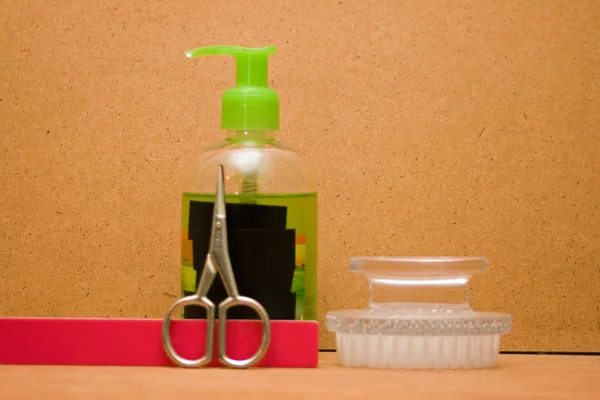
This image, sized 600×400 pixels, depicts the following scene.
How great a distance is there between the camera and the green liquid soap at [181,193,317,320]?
0.54 metres

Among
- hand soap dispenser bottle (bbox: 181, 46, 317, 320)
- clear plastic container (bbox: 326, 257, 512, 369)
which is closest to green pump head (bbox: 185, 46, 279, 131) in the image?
hand soap dispenser bottle (bbox: 181, 46, 317, 320)

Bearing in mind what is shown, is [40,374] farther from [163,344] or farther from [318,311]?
[318,311]

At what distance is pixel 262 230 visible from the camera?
521mm

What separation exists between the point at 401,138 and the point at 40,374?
0.97ft

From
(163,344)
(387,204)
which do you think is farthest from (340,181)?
(163,344)

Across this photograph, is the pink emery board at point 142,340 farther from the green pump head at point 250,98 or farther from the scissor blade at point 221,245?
the green pump head at point 250,98

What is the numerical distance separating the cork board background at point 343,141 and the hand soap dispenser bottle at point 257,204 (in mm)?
67

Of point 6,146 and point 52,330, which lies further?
point 6,146

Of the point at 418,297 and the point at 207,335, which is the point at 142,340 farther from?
the point at 418,297

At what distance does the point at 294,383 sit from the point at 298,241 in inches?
4.5

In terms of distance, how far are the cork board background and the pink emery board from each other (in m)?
0.13

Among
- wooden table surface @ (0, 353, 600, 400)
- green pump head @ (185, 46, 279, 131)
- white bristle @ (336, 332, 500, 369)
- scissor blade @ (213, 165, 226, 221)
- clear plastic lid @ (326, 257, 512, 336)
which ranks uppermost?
green pump head @ (185, 46, 279, 131)

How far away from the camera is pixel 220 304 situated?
0.50m

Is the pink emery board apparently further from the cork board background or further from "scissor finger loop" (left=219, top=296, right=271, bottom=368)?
the cork board background
